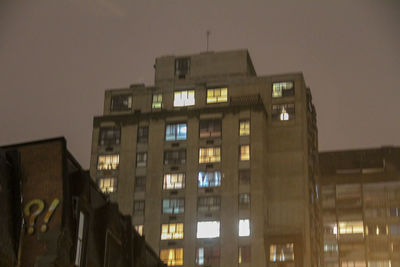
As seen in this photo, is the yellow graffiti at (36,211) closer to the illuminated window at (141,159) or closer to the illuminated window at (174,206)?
the illuminated window at (174,206)

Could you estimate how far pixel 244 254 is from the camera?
110 m

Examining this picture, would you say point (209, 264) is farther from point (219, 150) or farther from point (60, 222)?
point (60, 222)

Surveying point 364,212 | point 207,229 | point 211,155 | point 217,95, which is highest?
point 217,95

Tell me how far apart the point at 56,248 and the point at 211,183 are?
80344mm

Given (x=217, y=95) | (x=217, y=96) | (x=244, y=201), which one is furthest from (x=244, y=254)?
(x=217, y=95)

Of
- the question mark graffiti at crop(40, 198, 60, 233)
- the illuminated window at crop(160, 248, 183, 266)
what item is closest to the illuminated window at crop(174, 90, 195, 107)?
the illuminated window at crop(160, 248, 183, 266)

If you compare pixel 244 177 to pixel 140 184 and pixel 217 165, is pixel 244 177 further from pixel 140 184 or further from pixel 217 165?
pixel 140 184

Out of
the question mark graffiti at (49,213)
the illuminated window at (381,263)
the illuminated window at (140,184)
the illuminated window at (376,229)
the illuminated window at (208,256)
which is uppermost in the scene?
the illuminated window at (376,229)

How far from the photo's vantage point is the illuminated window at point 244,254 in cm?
10925

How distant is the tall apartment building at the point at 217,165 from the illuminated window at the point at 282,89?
162mm

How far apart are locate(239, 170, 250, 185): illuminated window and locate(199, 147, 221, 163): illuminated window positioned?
4.89 metres

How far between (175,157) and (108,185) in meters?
11.6


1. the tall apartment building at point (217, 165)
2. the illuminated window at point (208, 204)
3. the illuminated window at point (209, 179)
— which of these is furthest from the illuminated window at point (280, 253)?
the illuminated window at point (209, 179)

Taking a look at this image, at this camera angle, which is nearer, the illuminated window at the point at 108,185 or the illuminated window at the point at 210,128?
the illuminated window at the point at 210,128
